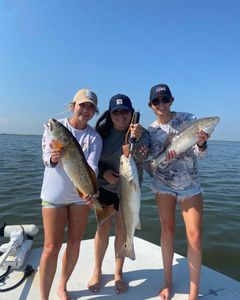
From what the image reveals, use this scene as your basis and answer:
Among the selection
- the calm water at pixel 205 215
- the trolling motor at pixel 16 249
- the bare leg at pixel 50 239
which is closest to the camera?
the bare leg at pixel 50 239

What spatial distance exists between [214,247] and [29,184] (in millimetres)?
9884

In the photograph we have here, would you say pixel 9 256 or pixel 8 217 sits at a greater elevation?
Answer: pixel 9 256

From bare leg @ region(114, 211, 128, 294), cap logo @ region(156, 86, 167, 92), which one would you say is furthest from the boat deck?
cap logo @ region(156, 86, 167, 92)

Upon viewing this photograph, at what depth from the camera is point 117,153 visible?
454cm

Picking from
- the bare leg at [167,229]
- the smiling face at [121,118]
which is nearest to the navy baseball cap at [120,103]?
the smiling face at [121,118]

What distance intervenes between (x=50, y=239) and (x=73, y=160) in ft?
3.35

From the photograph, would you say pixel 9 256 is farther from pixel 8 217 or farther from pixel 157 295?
pixel 8 217

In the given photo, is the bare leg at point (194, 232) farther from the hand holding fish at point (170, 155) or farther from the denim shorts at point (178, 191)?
the hand holding fish at point (170, 155)

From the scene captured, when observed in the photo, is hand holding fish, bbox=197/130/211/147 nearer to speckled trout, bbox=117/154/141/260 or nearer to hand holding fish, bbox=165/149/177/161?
hand holding fish, bbox=165/149/177/161

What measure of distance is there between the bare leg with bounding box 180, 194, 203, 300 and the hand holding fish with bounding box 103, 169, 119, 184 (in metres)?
0.99

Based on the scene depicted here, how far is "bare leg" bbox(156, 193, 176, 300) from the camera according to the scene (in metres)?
4.45

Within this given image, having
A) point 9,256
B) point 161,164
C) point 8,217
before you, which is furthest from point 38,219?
point 161,164

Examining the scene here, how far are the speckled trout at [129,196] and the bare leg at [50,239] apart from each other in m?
0.80

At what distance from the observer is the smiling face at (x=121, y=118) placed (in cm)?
438
